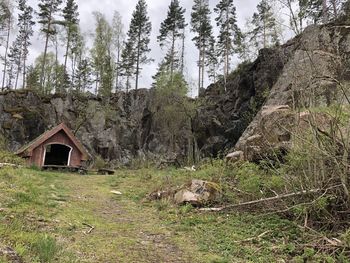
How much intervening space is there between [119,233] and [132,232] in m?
0.30

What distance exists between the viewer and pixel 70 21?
126 ft

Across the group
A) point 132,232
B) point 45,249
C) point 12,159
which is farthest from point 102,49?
point 45,249

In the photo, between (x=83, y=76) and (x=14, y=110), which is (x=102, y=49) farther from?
(x=14, y=110)

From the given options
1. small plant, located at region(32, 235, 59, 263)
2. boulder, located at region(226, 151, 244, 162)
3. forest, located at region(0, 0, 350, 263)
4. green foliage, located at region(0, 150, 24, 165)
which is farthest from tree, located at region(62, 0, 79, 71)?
small plant, located at region(32, 235, 59, 263)

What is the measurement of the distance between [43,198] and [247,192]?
5.49 meters

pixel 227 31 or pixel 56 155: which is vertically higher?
pixel 227 31

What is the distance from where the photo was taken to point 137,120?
33.7 meters

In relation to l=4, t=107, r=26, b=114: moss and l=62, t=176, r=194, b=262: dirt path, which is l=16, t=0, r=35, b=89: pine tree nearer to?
l=4, t=107, r=26, b=114: moss

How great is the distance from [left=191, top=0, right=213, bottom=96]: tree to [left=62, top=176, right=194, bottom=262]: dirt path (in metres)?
33.1

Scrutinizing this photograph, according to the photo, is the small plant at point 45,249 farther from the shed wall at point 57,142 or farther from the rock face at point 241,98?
the shed wall at point 57,142

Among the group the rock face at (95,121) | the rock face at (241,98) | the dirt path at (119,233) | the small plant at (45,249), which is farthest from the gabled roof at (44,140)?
the small plant at (45,249)

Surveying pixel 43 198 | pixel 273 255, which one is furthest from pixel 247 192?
pixel 43 198

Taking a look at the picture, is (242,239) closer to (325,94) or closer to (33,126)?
(325,94)

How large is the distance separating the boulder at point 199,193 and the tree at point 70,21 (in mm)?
31822
